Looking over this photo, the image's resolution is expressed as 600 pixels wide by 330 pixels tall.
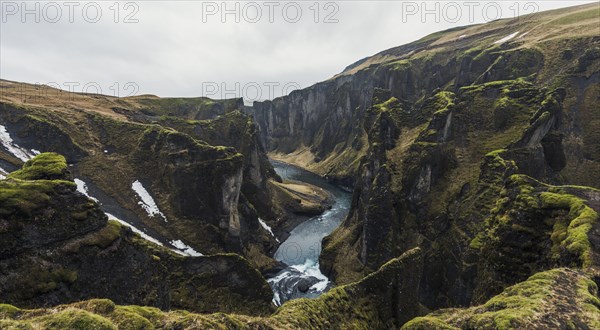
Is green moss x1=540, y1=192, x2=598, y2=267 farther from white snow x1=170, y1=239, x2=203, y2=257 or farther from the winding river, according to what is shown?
white snow x1=170, y1=239, x2=203, y2=257

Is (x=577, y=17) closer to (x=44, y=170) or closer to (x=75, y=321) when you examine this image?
(x=44, y=170)

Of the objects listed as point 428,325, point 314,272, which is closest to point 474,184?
point 314,272

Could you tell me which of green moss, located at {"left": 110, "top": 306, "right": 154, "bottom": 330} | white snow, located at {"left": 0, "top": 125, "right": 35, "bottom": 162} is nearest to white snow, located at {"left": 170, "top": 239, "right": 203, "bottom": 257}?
white snow, located at {"left": 0, "top": 125, "right": 35, "bottom": 162}

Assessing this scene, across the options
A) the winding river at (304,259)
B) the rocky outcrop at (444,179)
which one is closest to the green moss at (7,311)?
the rocky outcrop at (444,179)

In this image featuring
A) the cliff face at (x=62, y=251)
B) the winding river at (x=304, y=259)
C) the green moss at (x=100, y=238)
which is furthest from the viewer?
the winding river at (x=304, y=259)

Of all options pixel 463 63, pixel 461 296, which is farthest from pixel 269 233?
pixel 463 63

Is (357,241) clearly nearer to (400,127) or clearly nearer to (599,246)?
(400,127)

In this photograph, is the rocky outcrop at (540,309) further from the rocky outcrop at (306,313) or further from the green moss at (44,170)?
the green moss at (44,170)
